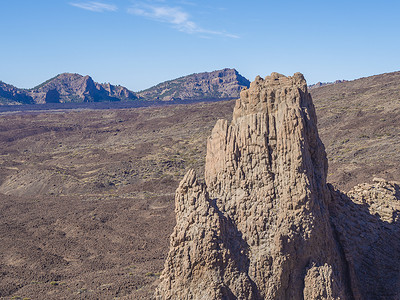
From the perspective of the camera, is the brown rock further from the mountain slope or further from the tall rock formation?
the mountain slope

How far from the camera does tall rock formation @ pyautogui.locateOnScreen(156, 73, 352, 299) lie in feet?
32.5

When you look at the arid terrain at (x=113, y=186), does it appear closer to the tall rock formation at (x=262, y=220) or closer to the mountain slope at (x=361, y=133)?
the mountain slope at (x=361, y=133)

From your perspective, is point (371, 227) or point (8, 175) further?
point (8, 175)

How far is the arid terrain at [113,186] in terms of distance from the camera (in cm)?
2350

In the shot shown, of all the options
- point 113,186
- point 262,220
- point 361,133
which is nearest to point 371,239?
point 262,220

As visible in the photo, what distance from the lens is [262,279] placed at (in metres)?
9.95

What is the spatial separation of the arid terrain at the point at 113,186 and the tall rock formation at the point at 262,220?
8536 mm

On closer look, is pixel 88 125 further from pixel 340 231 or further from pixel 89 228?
pixel 340 231

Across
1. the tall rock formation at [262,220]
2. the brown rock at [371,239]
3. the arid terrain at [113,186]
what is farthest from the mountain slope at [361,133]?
the tall rock formation at [262,220]

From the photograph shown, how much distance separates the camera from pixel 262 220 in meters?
10.3

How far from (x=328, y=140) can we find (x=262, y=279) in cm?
4913

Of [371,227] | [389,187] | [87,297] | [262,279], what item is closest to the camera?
[262,279]

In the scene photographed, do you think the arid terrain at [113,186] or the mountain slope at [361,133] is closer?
the arid terrain at [113,186]

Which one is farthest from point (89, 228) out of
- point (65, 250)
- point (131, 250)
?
point (131, 250)
